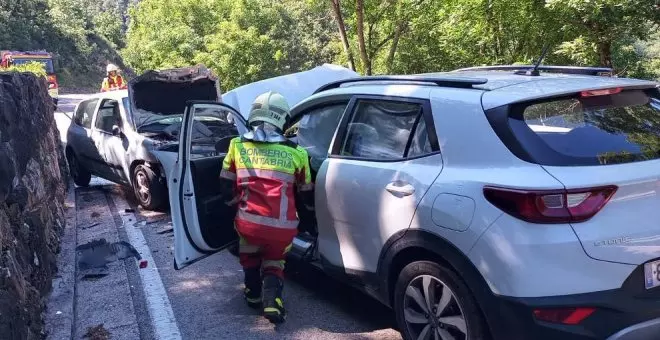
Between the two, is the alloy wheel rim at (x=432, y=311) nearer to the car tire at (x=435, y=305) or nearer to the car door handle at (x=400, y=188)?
the car tire at (x=435, y=305)

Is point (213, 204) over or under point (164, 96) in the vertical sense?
under

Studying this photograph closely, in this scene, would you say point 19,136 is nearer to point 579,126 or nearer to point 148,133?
point 148,133

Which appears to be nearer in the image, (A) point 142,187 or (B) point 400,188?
(B) point 400,188

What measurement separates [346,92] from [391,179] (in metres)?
0.94

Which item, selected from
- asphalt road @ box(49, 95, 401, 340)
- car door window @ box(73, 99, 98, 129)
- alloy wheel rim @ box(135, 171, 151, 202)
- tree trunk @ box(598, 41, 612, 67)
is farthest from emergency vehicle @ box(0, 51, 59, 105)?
asphalt road @ box(49, 95, 401, 340)

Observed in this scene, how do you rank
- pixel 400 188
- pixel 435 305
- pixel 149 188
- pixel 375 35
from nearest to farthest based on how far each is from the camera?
pixel 435 305 → pixel 400 188 → pixel 149 188 → pixel 375 35

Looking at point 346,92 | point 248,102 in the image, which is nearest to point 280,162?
point 346,92

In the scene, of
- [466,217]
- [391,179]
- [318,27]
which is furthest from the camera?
[318,27]

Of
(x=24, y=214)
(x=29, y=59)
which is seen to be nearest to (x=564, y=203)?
(x=24, y=214)

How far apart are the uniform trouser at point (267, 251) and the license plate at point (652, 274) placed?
232cm

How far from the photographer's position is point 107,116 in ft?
29.6

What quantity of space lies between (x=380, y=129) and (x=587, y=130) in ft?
4.25

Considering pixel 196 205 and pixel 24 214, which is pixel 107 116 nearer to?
pixel 24 214

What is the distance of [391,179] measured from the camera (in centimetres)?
362
